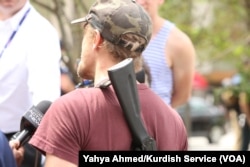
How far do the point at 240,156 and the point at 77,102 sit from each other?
668 mm

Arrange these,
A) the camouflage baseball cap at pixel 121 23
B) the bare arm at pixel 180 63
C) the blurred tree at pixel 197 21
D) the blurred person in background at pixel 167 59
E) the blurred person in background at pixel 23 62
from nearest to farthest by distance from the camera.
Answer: the camouflage baseball cap at pixel 121 23
the blurred person in background at pixel 23 62
the blurred person in background at pixel 167 59
the bare arm at pixel 180 63
the blurred tree at pixel 197 21

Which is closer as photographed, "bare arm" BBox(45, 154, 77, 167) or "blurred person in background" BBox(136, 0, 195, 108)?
"bare arm" BBox(45, 154, 77, 167)

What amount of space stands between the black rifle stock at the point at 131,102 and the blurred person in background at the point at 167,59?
6.84 ft

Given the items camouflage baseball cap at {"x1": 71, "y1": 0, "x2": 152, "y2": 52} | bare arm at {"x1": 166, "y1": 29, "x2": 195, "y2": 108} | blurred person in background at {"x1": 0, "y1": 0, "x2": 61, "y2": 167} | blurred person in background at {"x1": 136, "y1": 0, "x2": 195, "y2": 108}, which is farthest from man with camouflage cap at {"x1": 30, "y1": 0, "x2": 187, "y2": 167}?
bare arm at {"x1": 166, "y1": 29, "x2": 195, "y2": 108}

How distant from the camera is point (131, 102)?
3121 mm

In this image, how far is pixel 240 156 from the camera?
306 centimetres

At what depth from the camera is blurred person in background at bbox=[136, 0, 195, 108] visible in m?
5.31

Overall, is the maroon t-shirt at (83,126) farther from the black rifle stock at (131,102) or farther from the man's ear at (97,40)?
the man's ear at (97,40)

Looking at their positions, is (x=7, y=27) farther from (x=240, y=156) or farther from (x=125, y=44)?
(x=240, y=156)

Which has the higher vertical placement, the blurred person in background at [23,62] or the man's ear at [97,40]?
the man's ear at [97,40]

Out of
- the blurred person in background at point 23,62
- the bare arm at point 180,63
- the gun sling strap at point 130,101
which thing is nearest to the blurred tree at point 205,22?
the bare arm at point 180,63

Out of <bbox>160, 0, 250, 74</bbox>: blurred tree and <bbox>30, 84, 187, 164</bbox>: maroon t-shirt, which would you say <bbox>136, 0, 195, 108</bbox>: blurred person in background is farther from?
<bbox>160, 0, 250, 74</bbox>: blurred tree

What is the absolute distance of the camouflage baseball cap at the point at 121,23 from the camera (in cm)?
321

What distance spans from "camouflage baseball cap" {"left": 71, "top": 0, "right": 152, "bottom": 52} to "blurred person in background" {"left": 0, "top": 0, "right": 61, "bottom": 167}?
111cm
